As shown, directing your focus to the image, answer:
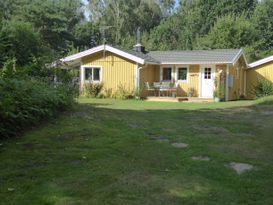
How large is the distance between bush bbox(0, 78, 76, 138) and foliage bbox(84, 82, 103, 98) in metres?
14.0

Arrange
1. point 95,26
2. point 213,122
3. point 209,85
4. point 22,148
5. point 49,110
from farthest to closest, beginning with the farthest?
point 95,26
point 209,85
point 213,122
point 49,110
point 22,148

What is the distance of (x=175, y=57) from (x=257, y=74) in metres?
5.36

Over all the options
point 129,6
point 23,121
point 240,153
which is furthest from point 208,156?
point 129,6

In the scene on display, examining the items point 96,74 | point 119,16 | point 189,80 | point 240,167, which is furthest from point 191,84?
point 119,16

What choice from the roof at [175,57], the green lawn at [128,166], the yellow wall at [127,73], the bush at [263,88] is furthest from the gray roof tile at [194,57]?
the green lawn at [128,166]

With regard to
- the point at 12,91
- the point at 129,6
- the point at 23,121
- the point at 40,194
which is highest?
the point at 129,6

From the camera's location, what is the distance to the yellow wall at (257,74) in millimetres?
26092

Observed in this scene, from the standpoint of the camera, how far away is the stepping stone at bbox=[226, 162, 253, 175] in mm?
5793

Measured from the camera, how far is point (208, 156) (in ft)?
21.4

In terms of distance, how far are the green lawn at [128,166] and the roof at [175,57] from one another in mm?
14838

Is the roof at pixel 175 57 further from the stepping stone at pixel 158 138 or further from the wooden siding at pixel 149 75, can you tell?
the stepping stone at pixel 158 138

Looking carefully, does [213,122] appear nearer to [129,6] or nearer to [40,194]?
[40,194]

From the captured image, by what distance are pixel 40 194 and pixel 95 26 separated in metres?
49.2

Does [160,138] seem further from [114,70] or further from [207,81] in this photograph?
[207,81]
